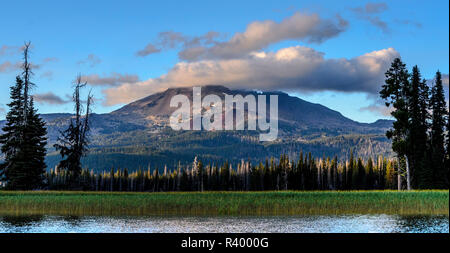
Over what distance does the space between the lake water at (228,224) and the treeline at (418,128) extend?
2582 cm

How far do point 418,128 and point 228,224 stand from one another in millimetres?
49342

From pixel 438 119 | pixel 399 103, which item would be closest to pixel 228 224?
pixel 399 103

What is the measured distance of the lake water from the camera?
3112 centimetres

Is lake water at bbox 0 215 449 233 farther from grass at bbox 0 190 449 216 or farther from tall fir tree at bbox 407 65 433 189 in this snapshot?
tall fir tree at bbox 407 65 433 189

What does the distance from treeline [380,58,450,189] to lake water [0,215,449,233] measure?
25.8 meters

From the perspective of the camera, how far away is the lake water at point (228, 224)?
3112 centimetres

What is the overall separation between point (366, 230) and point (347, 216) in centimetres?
845

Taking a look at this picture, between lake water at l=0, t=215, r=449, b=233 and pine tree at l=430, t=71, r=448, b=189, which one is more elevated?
pine tree at l=430, t=71, r=448, b=189

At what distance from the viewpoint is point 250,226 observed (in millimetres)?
32969

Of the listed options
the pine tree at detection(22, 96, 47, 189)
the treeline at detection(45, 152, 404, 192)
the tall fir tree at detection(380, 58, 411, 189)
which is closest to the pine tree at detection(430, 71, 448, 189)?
the tall fir tree at detection(380, 58, 411, 189)
